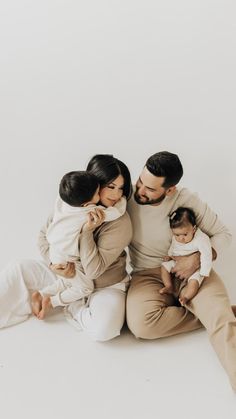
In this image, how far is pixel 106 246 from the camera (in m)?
1.83

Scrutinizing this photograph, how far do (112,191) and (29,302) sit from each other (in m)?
0.55

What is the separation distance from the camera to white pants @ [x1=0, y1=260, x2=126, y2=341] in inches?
72.7

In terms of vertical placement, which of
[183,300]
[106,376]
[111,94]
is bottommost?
[106,376]

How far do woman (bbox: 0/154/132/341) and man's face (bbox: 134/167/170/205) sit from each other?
0.04 metres

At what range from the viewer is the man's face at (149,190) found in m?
1.78

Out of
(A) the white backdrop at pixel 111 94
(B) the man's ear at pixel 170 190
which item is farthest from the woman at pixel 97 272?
(A) the white backdrop at pixel 111 94

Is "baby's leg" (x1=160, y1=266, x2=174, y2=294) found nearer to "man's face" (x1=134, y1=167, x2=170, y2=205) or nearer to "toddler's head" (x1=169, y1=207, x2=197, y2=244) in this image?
"toddler's head" (x1=169, y1=207, x2=197, y2=244)

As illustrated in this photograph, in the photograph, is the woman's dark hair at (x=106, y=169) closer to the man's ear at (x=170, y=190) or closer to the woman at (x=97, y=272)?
the woman at (x=97, y=272)

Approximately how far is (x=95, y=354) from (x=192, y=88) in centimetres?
118

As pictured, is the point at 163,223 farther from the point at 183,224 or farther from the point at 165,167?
the point at 165,167

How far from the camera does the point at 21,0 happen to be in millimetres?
2324

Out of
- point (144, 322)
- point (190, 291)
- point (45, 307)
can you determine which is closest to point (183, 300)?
point (190, 291)

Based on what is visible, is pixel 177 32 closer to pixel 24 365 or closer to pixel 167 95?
pixel 167 95

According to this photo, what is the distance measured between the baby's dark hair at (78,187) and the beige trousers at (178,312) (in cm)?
41
